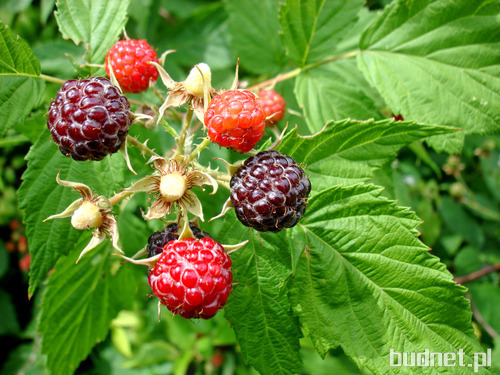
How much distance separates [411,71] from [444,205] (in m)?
2.20

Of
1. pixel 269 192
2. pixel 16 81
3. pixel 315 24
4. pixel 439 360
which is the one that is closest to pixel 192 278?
pixel 269 192

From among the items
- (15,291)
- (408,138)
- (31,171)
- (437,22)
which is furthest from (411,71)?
(15,291)

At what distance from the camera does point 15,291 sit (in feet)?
12.6

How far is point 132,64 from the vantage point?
1.70m

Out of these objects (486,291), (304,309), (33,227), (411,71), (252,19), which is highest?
(411,71)

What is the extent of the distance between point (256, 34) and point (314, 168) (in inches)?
52.8

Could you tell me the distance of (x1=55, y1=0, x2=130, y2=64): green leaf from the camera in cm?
187

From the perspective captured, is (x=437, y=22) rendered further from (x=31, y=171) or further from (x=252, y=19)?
(x=31, y=171)

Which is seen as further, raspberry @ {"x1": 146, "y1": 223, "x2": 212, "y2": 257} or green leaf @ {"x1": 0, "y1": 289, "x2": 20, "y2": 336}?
green leaf @ {"x1": 0, "y1": 289, "x2": 20, "y2": 336}

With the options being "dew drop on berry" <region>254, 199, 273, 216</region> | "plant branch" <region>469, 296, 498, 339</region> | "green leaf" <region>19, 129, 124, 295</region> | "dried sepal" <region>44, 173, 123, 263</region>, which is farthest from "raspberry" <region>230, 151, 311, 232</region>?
"plant branch" <region>469, 296, 498, 339</region>

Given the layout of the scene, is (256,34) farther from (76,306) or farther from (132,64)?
(76,306)

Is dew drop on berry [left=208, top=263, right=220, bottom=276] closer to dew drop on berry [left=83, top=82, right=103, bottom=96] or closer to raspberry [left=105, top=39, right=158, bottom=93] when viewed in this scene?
dew drop on berry [left=83, top=82, right=103, bottom=96]

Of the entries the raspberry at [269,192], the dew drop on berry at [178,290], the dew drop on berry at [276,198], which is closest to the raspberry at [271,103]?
the raspberry at [269,192]

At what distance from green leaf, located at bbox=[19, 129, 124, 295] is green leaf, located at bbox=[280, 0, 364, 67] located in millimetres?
1095
